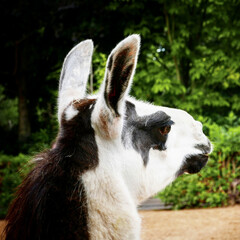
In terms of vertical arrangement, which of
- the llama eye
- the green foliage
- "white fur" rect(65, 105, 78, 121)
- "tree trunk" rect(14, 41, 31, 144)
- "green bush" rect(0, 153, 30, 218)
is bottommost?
the green foliage

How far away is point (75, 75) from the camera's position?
5.76 feet

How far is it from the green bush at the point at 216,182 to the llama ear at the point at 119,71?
22.9 feet

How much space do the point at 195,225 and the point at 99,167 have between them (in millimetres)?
5239

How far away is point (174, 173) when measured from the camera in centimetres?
176

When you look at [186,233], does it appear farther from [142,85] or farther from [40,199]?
[142,85]

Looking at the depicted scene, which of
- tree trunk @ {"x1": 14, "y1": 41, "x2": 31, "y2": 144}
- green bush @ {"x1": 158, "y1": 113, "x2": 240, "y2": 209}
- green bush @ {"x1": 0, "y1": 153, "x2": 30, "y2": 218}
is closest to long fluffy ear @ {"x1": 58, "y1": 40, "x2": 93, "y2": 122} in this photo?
green bush @ {"x1": 158, "y1": 113, "x2": 240, "y2": 209}

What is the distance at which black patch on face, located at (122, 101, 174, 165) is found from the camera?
1.63m

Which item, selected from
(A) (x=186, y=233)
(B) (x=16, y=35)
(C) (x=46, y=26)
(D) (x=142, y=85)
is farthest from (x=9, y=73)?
(A) (x=186, y=233)

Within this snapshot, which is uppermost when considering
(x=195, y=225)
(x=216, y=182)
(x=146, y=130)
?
(x=146, y=130)


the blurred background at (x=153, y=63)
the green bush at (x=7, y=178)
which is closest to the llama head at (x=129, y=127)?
the blurred background at (x=153, y=63)

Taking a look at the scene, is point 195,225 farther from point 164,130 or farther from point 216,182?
point 164,130

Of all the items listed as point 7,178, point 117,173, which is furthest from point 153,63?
point 117,173

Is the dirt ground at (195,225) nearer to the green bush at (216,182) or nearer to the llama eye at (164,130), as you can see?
the green bush at (216,182)

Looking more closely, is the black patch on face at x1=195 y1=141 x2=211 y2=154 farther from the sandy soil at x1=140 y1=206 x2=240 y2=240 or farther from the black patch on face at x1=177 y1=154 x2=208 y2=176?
the sandy soil at x1=140 y1=206 x2=240 y2=240
